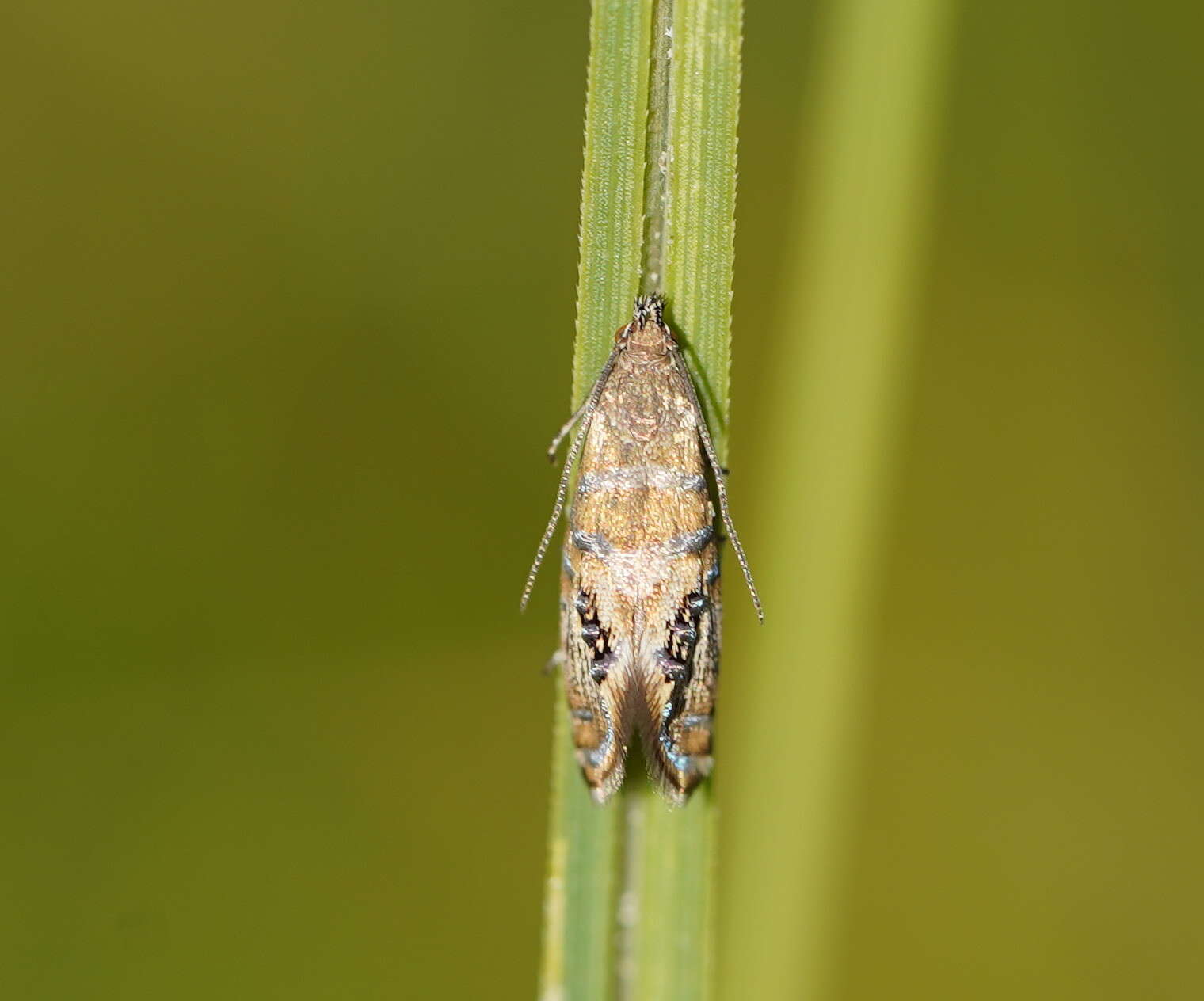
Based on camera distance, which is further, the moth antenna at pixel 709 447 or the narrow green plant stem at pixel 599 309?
the moth antenna at pixel 709 447

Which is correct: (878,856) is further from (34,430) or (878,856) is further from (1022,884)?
(34,430)

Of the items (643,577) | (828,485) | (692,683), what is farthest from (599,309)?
(692,683)

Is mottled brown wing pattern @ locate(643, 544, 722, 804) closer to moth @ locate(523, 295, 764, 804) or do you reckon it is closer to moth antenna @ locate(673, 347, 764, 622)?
moth @ locate(523, 295, 764, 804)

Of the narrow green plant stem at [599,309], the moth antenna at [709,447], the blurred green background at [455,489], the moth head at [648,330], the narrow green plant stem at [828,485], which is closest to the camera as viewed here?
the narrow green plant stem at [599,309]

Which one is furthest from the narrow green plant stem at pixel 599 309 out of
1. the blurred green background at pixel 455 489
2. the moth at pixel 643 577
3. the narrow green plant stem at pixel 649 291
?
the blurred green background at pixel 455 489

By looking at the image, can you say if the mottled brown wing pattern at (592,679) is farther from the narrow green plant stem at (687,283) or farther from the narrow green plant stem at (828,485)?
the narrow green plant stem at (828,485)

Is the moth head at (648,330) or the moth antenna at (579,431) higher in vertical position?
the moth head at (648,330)
